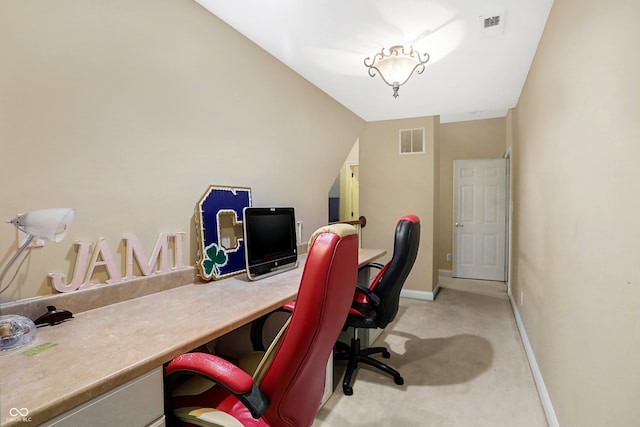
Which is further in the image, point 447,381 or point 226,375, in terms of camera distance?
point 447,381

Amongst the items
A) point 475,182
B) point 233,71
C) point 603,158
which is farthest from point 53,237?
point 475,182

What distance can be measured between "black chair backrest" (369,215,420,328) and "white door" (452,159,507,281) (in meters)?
3.62

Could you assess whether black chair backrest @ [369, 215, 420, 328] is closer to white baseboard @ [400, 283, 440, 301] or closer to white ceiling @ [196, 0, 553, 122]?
white ceiling @ [196, 0, 553, 122]

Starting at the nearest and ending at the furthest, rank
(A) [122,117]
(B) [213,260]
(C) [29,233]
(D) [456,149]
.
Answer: (C) [29,233] → (A) [122,117] → (B) [213,260] → (D) [456,149]

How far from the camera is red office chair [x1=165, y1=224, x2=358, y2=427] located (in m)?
0.86

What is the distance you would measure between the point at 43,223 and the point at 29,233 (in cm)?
4

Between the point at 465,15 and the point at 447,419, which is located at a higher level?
the point at 465,15

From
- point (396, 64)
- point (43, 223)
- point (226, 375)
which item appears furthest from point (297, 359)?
point (396, 64)

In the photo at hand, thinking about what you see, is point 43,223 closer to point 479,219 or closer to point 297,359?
point 297,359

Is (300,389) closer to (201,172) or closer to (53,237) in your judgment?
(53,237)

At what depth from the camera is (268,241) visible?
2049 mm

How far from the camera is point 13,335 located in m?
0.95

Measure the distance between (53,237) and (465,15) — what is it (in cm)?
238

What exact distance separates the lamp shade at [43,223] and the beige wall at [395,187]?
3761 millimetres
